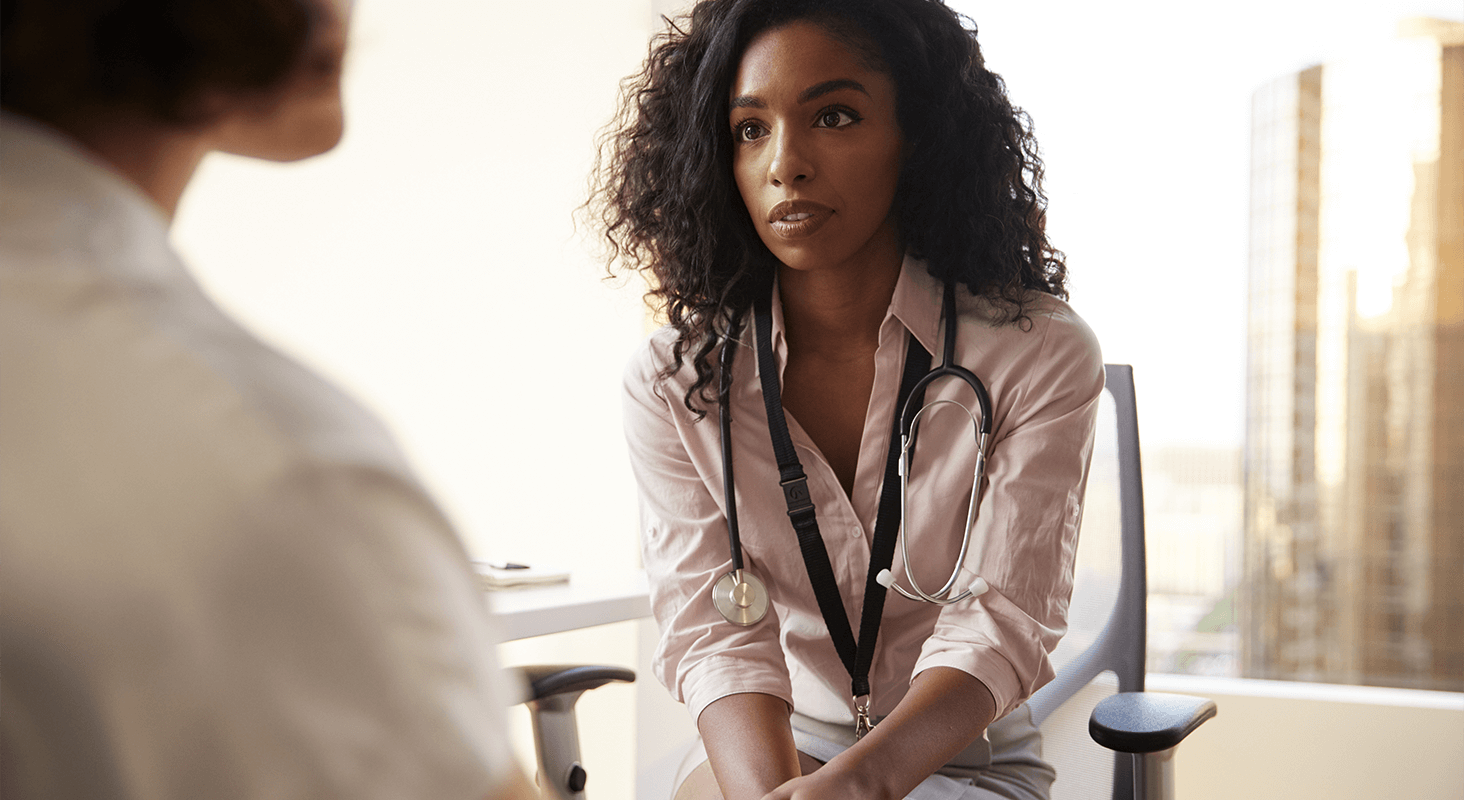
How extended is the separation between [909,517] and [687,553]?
26 centimetres

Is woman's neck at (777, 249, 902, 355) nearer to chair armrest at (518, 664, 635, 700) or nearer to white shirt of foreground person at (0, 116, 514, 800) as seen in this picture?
chair armrest at (518, 664, 635, 700)

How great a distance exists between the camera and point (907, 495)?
1157 millimetres

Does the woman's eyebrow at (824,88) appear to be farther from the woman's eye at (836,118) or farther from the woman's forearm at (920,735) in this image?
the woman's forearm at (920,735)

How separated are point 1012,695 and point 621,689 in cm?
166

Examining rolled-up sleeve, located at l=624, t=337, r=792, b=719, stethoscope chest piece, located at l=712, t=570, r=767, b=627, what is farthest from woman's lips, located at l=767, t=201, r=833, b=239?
stethoscope chest piece, located at l=712, t=570, r=767, b=627

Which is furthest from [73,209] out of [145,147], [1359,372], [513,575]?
[1359,372]

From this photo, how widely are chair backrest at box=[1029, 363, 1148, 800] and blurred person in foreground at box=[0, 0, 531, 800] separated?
45.7 inches

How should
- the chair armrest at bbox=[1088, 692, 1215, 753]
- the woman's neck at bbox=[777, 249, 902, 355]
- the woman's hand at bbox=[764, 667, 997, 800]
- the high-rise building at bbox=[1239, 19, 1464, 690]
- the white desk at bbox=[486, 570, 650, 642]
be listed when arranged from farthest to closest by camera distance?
the high-rise building at bbox=[1239, 19, 1464, 690]
the white desk at bbox=[486, 570, 650, 642]
the woman's neck at bbox=[777, 249, 902, 355]
the chair armrest at bbox=[1088, 692, 1215, 753]
the woman's hand at bbox=[764, 667, 997, 800]

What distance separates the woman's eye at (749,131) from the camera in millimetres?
1198

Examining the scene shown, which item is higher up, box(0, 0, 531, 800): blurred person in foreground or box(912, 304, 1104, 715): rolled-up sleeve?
box(0, 0, 531, 800): blurred person in foreground

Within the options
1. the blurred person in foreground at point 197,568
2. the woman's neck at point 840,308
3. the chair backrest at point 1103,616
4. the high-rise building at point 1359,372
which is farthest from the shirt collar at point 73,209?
the high-rise building at point 1359,372

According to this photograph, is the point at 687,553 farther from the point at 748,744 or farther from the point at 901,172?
the point at 901,172

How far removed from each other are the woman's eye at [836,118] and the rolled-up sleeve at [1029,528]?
32cm

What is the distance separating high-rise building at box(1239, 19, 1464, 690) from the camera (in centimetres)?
213
